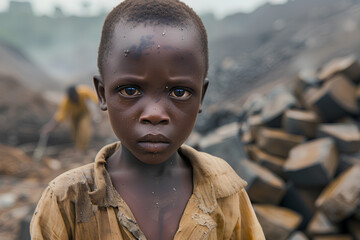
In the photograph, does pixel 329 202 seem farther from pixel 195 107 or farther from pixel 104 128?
Answer: pixel 104 128

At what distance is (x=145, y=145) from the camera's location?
2.34 feet

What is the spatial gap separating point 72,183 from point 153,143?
0.25 m

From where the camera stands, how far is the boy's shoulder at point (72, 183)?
0.74 meters

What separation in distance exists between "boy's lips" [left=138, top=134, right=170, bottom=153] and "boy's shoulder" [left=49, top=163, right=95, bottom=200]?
195 mm

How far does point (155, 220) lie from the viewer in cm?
80

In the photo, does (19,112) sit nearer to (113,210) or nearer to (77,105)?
(77,105)

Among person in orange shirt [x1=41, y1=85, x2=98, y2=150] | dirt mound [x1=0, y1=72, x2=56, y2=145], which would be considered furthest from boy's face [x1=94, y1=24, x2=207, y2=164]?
dirt mound [x1=0, y1=72, x2=56, y2=145]

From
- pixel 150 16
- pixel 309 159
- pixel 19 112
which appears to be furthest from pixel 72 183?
pixel 19 112

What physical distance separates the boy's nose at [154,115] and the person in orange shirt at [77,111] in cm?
351

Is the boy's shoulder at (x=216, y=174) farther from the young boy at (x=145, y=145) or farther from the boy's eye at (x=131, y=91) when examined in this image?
the boy's eye at (x=131, y=91)

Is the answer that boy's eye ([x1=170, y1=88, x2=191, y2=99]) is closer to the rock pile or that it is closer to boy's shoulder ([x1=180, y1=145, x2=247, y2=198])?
boy's shoulder ([x1=180, y1=145, x2=247, y2=198])

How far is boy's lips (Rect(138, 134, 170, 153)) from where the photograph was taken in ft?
2.32

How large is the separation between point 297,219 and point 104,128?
20.4 ft

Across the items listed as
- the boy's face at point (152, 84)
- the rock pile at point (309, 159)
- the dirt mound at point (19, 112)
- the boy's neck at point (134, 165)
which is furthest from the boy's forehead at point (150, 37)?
the dirt mound at point (19, 112)
